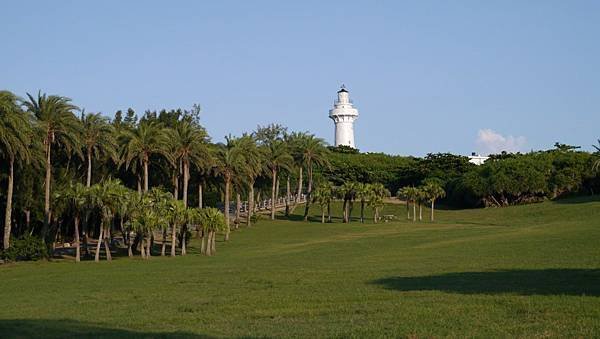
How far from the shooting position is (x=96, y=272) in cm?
4903

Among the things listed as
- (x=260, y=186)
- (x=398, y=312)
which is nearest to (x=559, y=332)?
(x=398, y=312)

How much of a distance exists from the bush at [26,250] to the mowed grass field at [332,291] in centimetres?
236

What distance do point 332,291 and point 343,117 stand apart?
15314 centimetres

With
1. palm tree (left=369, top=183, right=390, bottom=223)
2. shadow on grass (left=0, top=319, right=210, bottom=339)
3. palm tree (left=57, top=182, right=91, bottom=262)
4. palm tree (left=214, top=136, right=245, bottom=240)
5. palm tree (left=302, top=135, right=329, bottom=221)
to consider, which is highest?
palm tree (left=302, top=135, right=329, bottom=221)

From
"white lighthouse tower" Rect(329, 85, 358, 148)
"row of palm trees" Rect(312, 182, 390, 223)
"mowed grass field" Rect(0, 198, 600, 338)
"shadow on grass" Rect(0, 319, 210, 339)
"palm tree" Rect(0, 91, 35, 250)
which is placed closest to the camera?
"shadow on grass" Rect(0, 319, 210, 339)

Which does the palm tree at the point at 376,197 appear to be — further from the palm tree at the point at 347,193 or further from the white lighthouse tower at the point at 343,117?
the white lighthouse tower at the point at 343,117

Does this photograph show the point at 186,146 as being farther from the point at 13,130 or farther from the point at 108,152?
the point at 13,130

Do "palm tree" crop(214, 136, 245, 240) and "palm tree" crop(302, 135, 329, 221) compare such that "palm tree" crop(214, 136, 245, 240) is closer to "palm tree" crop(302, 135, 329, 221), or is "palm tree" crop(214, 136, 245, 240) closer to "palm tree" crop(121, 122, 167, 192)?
"palm tree" crop(121, 122, 167, 192)

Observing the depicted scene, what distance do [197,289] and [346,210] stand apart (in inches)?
2730

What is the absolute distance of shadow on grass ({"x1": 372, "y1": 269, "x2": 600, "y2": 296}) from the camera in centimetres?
2822

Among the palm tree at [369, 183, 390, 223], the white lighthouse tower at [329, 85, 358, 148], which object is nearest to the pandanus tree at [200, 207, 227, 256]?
the palm tree at [369, 183, 390, 223]

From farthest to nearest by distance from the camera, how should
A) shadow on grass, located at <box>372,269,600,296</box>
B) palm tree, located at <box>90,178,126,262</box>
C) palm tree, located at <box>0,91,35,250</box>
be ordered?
palm tree, located at <box>90,178,126,262</box> → palm tree, located at <box>0,91,35,250</box> → shadow on grass, located at <box>372,269,600,296</box>

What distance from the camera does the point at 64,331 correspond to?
71.7ft

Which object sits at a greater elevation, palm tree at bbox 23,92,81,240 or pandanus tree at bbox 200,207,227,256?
palm tree at bbox 23,92,81,240
